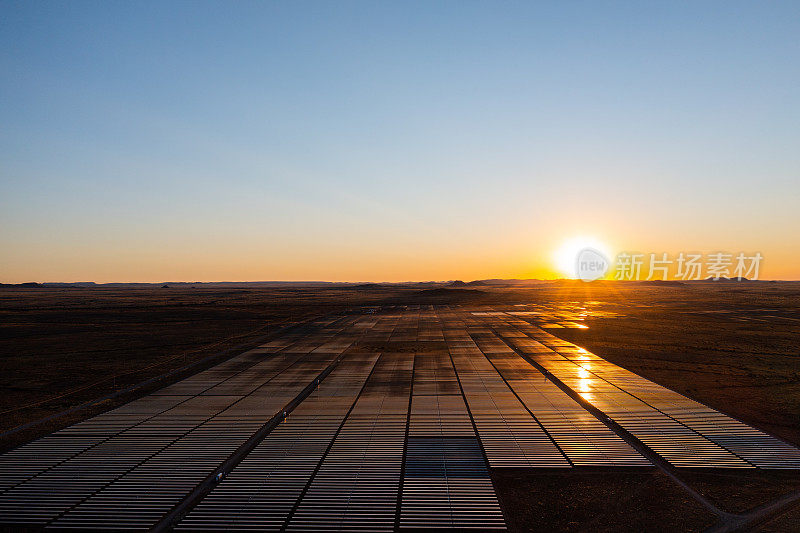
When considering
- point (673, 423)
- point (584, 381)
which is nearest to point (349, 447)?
point (673, 423)

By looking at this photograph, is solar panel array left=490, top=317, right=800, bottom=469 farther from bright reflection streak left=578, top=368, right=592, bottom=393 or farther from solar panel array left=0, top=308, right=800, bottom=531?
solar panel array left=0, top=308, right=800, bottom=531

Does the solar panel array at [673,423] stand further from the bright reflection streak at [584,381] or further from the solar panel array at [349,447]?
the solar panel array at [349,447]

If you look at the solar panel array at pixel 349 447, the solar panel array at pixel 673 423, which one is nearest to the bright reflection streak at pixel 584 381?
the solar panel array at pixel 673 423

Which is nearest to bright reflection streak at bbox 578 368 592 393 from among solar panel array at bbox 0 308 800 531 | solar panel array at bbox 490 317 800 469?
solar panel array at bbox 490 317 800 469

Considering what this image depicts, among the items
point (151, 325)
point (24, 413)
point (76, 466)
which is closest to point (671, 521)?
point (76, 466)

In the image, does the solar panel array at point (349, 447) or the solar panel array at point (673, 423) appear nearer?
the solar panel array at point (349, 447)

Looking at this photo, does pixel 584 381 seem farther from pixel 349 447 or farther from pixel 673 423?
pixel 349 447

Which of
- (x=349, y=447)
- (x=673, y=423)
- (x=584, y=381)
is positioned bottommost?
(x=349, y=447)

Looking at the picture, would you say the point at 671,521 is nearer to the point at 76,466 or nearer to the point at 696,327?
the point at 76,466
